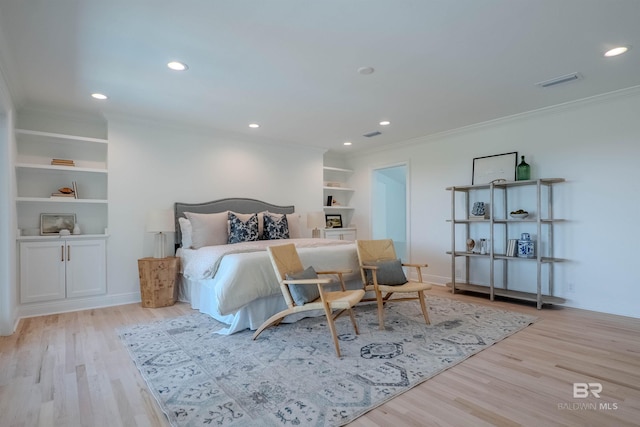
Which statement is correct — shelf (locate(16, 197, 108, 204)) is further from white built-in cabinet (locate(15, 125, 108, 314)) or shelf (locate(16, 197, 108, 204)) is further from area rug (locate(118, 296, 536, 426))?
area rug (locate(118, 296, 536, 426))

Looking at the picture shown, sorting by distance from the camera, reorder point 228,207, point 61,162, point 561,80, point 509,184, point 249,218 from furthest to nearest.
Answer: point 228,207, point 249,218, point 509,184, point 61,162, point 561,80

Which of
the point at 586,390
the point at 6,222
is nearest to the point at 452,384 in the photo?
the point at 586,390

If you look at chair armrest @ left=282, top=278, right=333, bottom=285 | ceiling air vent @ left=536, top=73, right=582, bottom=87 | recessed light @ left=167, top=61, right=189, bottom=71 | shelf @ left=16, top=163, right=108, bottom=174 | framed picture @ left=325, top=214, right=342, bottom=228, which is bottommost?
chair armrest @ left=282, top=278, right=333, bottom=285

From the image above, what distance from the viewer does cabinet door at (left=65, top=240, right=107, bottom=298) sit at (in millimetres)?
3969

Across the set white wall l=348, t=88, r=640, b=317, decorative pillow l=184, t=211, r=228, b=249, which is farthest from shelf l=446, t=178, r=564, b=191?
decorative pillow l=184, t=211, r=228, b=249

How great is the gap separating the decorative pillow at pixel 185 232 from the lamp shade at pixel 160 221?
0.18 meters

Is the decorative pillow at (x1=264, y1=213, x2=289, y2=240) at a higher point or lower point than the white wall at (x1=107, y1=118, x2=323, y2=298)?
lower

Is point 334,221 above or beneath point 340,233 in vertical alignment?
above

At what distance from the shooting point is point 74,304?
4.00 meters

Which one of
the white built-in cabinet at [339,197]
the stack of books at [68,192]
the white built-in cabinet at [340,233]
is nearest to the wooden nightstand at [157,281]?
the stack of books at [68,192]

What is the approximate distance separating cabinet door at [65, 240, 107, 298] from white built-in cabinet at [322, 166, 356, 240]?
372 centimetres

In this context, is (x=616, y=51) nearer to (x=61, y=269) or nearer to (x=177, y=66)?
(x=177, y=66)

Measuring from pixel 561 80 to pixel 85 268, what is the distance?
566cm

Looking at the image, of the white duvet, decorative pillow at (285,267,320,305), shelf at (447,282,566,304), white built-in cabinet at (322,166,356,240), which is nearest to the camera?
decorative pillow at (285,267,320,305)
